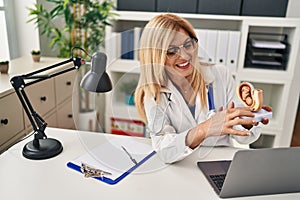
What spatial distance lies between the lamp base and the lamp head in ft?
1.03

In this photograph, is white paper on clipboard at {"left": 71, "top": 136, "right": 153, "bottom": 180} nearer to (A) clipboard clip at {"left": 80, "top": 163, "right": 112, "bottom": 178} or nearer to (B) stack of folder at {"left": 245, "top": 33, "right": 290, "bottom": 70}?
(A) clipboard clip at {"left": 80, "top": 163, "right": 112, "bottom": 178}

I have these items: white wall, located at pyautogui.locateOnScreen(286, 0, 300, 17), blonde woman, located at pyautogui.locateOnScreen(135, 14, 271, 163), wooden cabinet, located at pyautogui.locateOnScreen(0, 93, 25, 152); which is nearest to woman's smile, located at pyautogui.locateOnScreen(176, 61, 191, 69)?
blonde woman, located at pyautogui.locateOnScreen(135, 14, 271, 163)

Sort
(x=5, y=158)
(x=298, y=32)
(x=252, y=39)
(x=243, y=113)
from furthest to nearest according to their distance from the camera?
1. (x=252, y=39)
2. (x=298, y=32)
3. (x=5, y=158)
4. (x=243, y=113)

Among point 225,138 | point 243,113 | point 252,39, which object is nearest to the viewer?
point 243,113

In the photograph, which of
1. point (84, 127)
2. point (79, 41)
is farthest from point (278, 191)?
point (79, 41)

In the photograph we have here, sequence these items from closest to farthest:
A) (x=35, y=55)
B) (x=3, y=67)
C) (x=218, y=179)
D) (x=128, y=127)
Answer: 1. (x=218, y=179)
2. (x=128, y=127)
3. (x=3, y=67)
4. (x=35, y=55)

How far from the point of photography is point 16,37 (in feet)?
7.27

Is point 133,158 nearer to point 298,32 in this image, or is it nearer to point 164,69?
point 164,69

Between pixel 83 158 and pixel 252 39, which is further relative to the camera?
pixel 252 39

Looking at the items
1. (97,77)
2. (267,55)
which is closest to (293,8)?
(267,55)

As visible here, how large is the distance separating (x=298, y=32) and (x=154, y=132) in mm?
1541

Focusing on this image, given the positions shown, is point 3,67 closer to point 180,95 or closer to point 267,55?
point 180,95

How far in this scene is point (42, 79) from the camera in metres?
1.05

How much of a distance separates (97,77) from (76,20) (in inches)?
53.2
